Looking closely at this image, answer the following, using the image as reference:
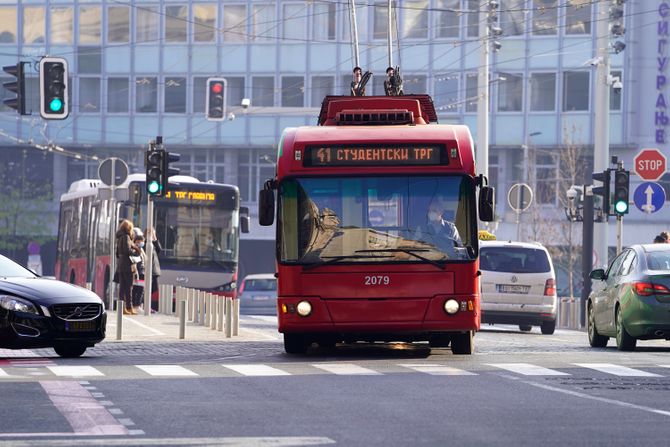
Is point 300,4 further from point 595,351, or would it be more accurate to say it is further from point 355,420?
point 355,420

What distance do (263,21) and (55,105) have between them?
44.4 metres

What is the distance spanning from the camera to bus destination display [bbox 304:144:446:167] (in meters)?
21.1

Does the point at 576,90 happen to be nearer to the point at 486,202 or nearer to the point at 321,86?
the point at 321,86

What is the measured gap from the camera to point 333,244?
20766 mm

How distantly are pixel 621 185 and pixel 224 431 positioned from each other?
2561cm

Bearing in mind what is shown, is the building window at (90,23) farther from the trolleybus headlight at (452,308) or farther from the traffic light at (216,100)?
the trolleybus headlight at (452,308)

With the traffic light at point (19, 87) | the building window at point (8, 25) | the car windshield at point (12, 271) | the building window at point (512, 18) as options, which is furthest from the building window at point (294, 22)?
the car windshield at point (12, 271)

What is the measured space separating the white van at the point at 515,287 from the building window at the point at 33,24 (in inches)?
1925

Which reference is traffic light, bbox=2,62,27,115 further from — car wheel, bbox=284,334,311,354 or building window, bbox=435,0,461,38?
building window, bbox=435,0,461,38

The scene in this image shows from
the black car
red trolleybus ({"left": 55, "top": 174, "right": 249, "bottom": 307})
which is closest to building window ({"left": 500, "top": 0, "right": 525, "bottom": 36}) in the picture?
red trolleybus ({"left": 55, "top": 174, "right": 249, "bottom": 307})

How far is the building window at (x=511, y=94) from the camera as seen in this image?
247ft

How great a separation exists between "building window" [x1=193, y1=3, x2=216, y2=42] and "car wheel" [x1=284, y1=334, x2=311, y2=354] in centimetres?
5611

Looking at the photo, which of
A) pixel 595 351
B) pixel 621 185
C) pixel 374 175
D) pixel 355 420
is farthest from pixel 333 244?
pixel 621 185

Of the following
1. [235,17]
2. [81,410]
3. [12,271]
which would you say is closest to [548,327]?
[12,271]
